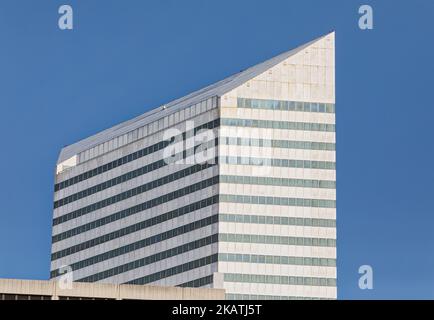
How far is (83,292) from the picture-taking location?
144 metres

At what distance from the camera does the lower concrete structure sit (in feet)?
460

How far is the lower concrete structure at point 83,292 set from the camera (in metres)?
140
